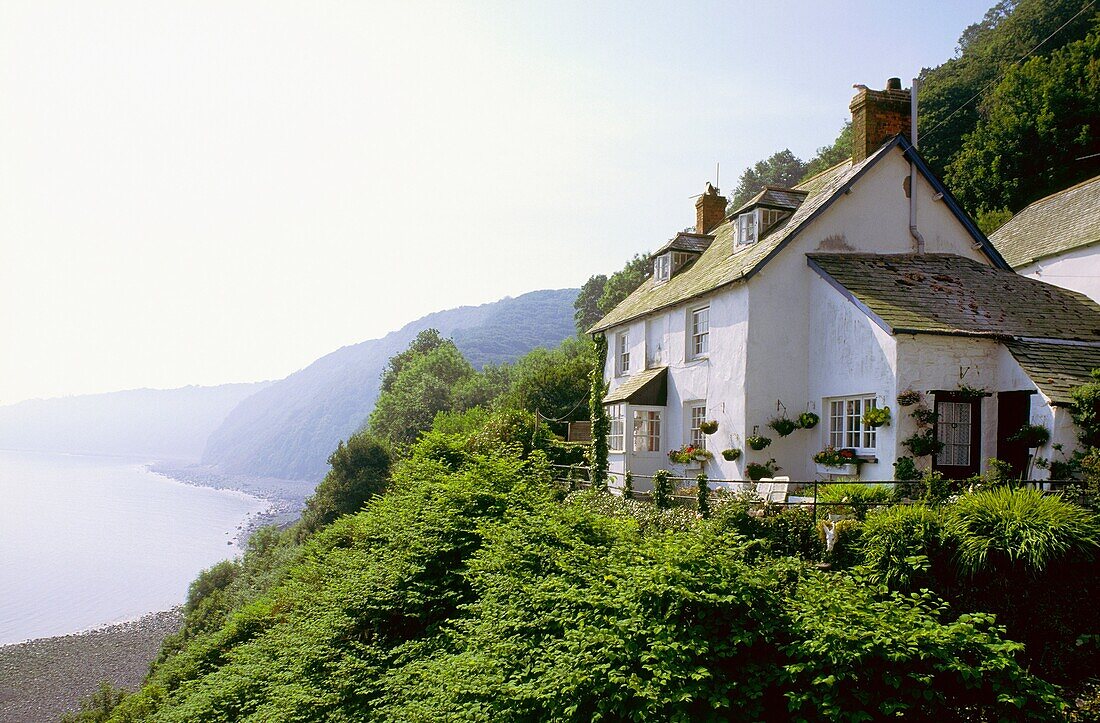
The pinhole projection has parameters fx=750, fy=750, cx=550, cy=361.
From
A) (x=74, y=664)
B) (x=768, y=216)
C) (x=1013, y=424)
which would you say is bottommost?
(x=74, y=664)

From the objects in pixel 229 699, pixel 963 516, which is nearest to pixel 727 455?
pixel 963 516

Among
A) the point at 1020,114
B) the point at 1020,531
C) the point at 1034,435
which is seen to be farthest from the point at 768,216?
the point at 1020,114

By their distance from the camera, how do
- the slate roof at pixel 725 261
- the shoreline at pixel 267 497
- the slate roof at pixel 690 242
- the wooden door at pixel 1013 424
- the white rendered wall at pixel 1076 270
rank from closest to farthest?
the wooden door at pixel 1013 424, the slate roof at pixel 725 261, the white rendered wall at pixel 1076 270, the slate roof at pixel 690 242, the shoreline at pixel 267 497

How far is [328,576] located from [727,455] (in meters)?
→ 11.4

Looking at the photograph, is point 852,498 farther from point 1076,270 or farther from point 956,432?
point 1076,270

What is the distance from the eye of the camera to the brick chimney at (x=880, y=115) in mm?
21047

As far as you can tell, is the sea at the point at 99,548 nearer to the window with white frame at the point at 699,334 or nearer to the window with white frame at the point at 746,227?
the window with white frame at the point at 699,334

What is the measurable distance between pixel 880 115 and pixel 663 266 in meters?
9.14

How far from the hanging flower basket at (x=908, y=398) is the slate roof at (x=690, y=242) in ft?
39.5

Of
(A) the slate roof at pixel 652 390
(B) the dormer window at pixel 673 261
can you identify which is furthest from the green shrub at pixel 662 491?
(B) the dormer window at pixel 673 261

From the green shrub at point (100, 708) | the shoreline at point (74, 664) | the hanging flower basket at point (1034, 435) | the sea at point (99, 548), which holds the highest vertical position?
the hanging flower basket at point (1034, 435)

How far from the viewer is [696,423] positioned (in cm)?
2294

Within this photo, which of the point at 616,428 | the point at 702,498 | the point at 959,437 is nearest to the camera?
the point at 702,498

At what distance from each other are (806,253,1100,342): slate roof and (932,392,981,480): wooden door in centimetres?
173
